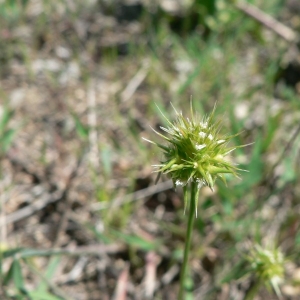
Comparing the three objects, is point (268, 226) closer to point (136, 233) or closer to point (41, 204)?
point (136, 233)

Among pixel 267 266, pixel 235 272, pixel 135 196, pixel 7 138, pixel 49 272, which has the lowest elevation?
pixel 267 266

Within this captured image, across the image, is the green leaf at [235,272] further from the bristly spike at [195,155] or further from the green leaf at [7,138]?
the green leaf at [7,138]

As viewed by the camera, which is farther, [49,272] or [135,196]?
[135,196]

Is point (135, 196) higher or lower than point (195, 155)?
higher

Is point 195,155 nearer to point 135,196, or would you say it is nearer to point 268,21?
point 135,196

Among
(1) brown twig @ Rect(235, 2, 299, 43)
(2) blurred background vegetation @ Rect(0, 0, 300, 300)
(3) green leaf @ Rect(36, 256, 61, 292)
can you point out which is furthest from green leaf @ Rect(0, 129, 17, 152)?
(1) brown twig @ Rect(235, 2, 299, 43)

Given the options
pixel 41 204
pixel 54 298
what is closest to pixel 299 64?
pixel 41 204

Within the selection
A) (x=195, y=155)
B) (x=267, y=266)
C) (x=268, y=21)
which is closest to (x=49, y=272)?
(x=267, y=266)
